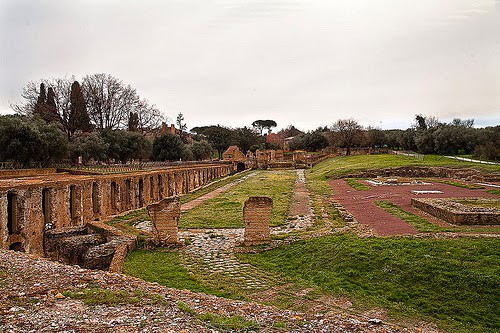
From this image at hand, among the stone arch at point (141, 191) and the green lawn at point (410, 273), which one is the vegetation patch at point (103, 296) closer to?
the green lawn at point (410, 273)

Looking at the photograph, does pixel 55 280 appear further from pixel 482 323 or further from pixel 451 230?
pixel 451 230

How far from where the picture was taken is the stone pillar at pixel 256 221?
37.2ft

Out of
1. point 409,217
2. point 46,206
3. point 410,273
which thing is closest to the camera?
point 410,273

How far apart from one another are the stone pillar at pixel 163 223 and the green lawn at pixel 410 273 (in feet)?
8.53

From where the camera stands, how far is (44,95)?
4306 cm

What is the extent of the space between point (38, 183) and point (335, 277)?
40.6 feet

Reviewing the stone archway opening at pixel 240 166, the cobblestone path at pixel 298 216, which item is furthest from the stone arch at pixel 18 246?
the stone archway opening at pixel 240 166

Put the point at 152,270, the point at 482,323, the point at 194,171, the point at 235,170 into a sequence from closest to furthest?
the point at 482,323 < the point at 152,270 < the point at 194,171 < the point at 235,170

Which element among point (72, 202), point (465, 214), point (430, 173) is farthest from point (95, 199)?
point (430, 173)

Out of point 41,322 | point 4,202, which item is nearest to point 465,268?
point 41,322

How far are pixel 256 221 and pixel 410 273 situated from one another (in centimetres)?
492

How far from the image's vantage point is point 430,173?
106ft

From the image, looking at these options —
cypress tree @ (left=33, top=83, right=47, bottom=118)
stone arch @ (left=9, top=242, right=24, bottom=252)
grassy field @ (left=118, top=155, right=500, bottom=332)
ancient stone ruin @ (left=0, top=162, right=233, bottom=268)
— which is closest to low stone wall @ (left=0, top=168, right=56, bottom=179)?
ancient stone ruin @ (left=0, top=162, right=233, bottom=268)

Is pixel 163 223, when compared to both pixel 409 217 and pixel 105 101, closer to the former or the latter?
pixel 409 217
